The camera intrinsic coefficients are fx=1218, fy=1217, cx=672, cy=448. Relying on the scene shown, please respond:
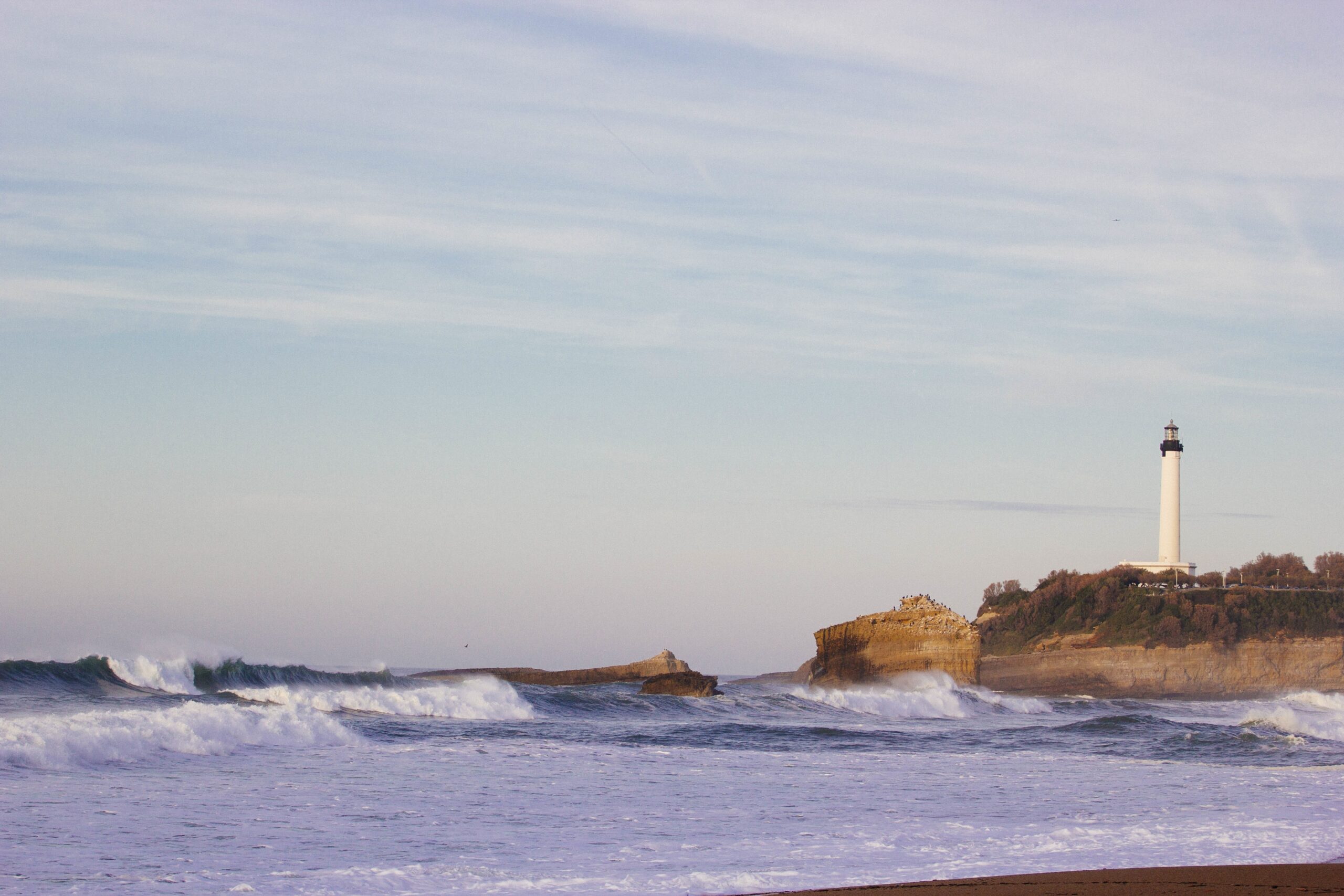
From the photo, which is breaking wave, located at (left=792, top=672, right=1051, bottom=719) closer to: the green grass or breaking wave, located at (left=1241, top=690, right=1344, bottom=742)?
breaking wave, located at (left=1241, top=690, right=1344, bottom=742)

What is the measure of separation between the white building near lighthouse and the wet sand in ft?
229

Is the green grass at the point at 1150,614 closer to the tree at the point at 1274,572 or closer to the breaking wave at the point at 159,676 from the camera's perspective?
the tree at the point at 1274,572

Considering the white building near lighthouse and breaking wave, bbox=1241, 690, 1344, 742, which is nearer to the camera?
breaking wave, bbox=1241, 690, 1344, 742

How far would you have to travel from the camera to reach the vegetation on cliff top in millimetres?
67875

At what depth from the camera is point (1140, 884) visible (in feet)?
27.7

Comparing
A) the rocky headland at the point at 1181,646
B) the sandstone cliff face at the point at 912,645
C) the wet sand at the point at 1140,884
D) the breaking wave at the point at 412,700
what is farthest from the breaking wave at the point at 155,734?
the rocky headland at the point at 1181,646

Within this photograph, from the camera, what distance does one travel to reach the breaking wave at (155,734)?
47.0ft

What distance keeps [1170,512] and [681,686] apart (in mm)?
48312

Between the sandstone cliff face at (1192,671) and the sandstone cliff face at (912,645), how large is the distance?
2096 centimetres

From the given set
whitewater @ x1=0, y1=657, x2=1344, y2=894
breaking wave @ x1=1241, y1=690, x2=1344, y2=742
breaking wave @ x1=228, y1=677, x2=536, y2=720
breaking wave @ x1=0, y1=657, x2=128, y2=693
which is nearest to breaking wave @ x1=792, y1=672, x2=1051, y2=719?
breaking wave @ x1=1241, y1=690, x2=1344, y2=742

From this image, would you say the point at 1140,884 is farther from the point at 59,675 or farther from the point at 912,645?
the point at 912,645

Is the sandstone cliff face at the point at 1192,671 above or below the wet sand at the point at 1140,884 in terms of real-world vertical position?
below

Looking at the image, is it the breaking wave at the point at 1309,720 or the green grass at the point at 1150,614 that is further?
the green grass at the point at 1150,614

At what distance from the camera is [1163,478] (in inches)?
2926
